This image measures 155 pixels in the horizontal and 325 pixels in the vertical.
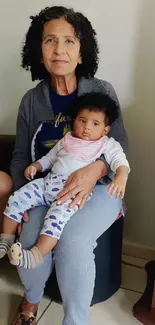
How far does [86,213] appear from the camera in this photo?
4.55 ft

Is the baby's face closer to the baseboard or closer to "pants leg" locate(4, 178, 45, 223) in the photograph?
"pants leg" locate(4, 178, 45, 223)

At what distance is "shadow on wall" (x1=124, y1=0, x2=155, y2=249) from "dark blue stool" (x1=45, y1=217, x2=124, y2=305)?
29 centimetres

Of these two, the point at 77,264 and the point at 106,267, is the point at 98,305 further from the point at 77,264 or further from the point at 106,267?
the point at 77,264

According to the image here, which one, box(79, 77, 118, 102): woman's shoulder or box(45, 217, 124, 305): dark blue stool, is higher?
box(79, 77, 118, 102): woman's shoulder

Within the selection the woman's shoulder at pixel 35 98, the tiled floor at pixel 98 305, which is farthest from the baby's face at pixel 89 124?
the tiled floor at pixel 98 305

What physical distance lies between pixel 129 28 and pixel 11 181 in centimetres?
77

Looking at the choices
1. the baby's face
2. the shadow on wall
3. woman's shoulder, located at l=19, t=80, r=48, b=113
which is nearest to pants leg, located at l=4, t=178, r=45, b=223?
the baby's face

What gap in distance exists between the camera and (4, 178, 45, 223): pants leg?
144cm

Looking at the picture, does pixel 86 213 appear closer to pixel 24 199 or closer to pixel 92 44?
pixel 24 199

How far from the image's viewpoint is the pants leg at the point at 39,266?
1.38m

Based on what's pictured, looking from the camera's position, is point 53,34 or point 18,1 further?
point 18,1

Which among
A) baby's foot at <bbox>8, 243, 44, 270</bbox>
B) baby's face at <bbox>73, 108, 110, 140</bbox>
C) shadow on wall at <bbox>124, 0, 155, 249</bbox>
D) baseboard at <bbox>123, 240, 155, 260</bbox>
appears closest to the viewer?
baby's foot at <bbox>8, 243, 44, 270</bbox>

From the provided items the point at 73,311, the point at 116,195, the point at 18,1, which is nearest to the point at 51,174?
the point at 116,195

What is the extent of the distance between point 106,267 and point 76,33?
870mm
